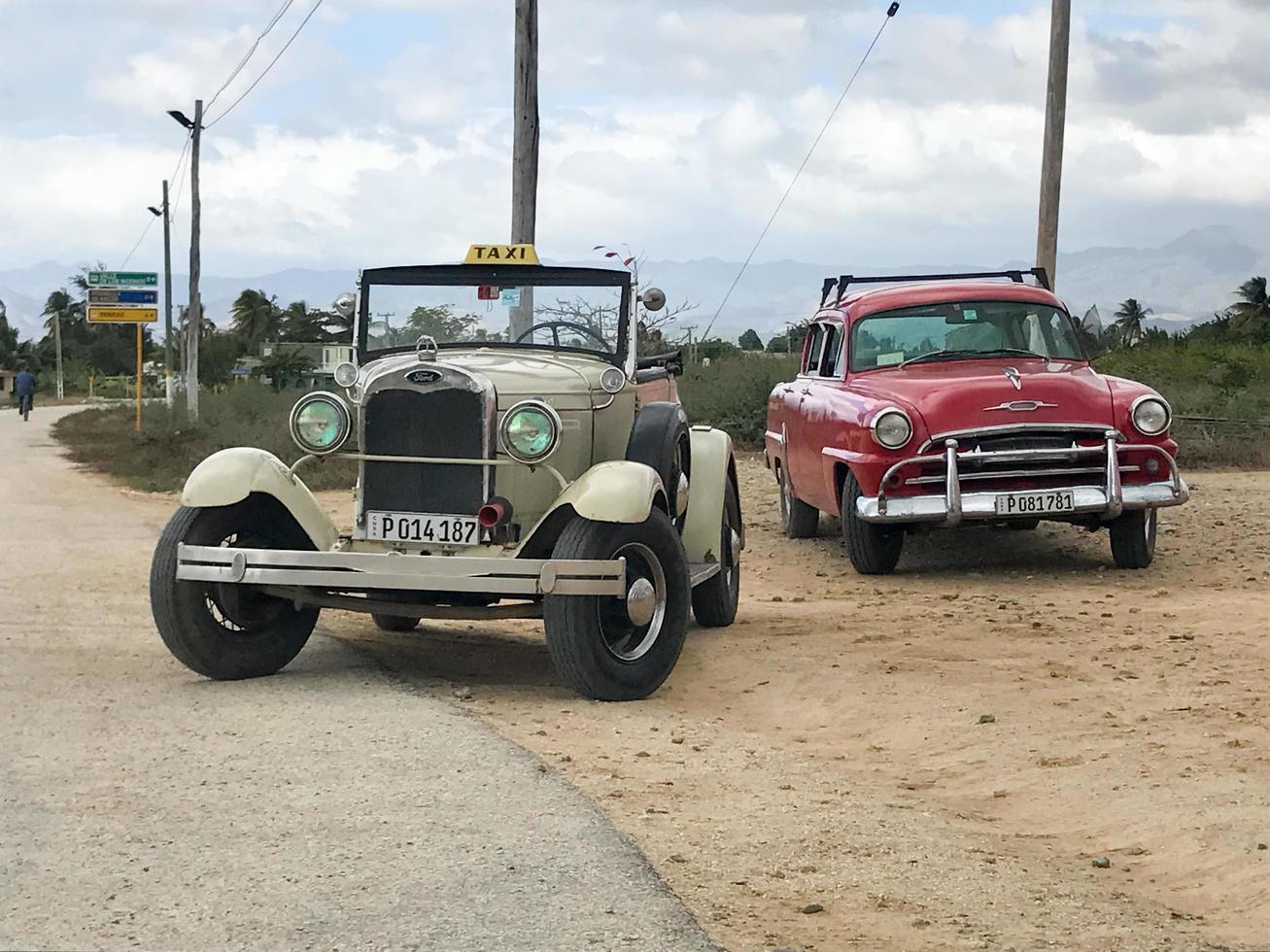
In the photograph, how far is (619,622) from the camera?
24.9 ft

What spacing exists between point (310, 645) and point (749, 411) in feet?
60.4

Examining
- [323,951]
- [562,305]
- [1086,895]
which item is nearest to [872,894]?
[1086,895]

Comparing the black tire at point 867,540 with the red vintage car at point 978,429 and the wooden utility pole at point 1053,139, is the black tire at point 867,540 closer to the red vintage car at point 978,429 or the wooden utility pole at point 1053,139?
the red vintage car at point 978,429

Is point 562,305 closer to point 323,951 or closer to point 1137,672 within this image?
point 1137,672

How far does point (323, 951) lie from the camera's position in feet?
13.0

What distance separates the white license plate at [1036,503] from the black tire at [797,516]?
3.28 metres

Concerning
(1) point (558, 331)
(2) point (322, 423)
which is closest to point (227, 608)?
(2) point (322, 423)

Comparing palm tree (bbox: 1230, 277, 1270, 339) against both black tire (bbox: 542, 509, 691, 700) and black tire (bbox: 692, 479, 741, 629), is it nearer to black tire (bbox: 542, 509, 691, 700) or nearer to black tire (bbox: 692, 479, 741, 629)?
black tire (bbox: 692, 479, 741, 629)

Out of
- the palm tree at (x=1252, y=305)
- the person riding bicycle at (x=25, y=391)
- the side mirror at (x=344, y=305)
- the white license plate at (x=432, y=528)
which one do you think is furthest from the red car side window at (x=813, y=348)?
the palm tree at (x=1252, y=305)

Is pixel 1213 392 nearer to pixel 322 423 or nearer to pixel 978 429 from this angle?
pixel 978 429

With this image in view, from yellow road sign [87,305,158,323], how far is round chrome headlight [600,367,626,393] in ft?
100

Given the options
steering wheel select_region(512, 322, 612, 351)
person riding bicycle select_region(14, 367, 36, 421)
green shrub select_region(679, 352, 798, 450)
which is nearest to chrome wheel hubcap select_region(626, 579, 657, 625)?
steering wheel select_region(512, 322, 612, 351)

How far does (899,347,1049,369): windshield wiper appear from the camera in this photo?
1232 centimetres

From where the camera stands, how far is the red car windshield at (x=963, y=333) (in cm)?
1249
